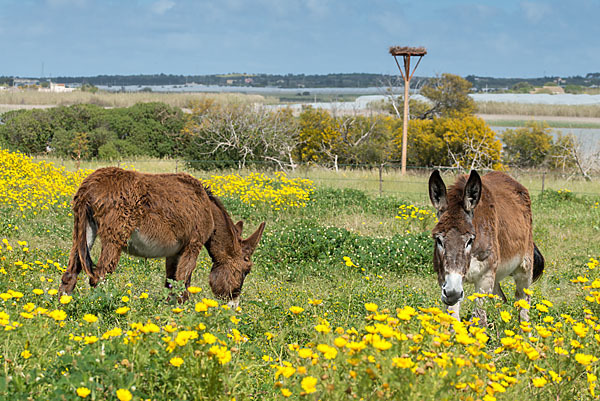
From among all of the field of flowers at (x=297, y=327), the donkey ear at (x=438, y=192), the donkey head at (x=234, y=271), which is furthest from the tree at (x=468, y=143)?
the donkey ear at (x=438, y=192)

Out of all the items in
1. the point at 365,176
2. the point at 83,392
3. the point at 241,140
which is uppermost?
the point at 241,140

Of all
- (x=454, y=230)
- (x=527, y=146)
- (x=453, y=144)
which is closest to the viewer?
(x=454, y=230)

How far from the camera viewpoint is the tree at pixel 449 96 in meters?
31.5

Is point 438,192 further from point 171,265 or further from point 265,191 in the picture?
point 265,191

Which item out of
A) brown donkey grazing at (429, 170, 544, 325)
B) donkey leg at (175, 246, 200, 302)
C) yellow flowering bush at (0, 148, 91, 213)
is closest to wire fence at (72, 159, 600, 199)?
yellow flowering bush at (0, 148, 91, 213)

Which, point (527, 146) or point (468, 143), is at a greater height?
point (468, 143)

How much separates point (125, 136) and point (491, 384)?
25248mm

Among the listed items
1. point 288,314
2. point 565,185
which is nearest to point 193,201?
point 288,314

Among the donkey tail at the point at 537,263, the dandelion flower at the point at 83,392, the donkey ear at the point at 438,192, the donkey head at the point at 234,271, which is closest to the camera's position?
the dandelion flower at the point at 83,392

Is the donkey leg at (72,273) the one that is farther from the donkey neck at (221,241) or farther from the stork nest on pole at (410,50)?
the stork nest on pole at (410,50)

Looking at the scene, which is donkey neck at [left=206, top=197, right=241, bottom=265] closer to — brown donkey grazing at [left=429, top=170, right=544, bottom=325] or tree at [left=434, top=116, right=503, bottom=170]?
brown donkey grazing at [left=429, top=170, right=544, bottom=325]

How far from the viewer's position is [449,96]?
1243 inches

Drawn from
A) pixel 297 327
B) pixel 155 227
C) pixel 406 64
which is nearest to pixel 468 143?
pixel 406 64

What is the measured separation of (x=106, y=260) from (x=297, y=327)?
6.52 ft
